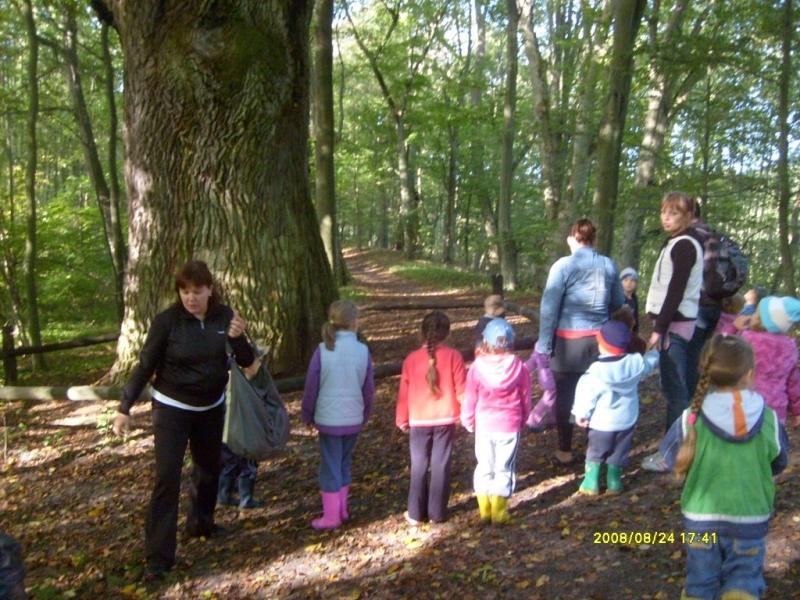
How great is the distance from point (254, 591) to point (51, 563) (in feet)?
5.18

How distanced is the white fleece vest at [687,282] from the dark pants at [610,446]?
931 millimetres

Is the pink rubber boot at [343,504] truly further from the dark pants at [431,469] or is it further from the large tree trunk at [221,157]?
the large tree trunk at [221,157]

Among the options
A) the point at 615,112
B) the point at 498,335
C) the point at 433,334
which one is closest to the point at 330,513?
the point at 433,334

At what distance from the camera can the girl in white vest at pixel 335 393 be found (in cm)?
435

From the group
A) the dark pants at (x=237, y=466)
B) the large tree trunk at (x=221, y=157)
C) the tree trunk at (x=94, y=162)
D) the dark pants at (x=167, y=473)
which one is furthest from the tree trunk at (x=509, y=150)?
the dark pants at (x=167, y=473)

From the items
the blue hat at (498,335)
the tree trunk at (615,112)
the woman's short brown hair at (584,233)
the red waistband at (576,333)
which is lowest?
the red waistband at (576,333)

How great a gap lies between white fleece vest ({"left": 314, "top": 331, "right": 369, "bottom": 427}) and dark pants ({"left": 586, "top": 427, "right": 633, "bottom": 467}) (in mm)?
1677

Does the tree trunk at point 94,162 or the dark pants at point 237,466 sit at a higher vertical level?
the tree trunk at point 94,162

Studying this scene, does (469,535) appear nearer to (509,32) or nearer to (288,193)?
(288,193)

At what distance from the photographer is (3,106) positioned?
536 inches

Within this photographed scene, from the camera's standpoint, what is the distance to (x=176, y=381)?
382 centimetres

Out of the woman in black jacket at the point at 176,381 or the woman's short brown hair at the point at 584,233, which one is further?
the woman's short brown hair at the point at 584,233

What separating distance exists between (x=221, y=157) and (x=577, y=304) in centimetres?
392
